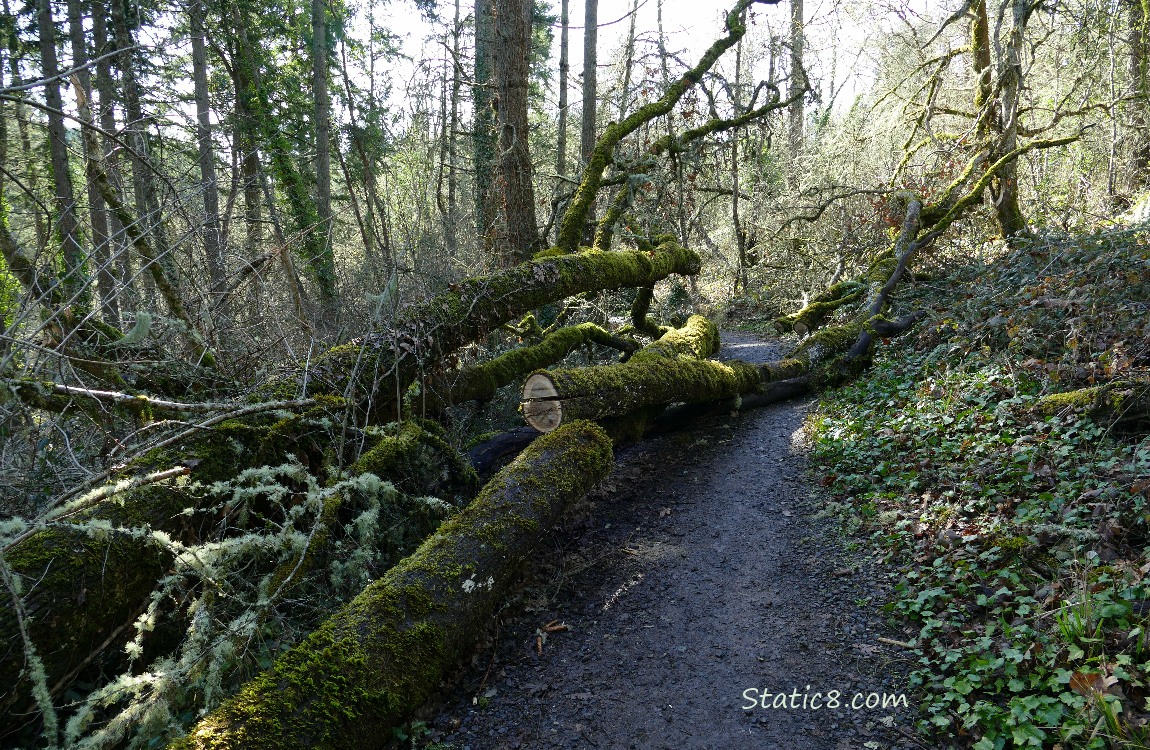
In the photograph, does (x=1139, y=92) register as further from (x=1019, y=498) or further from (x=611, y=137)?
(x=1019, y=498)

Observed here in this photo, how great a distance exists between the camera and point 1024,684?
271 cm

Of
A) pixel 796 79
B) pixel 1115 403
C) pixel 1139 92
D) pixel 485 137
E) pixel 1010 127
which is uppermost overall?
pixel 796 79

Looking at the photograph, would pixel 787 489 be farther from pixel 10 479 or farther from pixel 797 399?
pixel 10 479

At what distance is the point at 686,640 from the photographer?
373 centimetres

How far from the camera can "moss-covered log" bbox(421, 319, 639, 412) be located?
5.86m

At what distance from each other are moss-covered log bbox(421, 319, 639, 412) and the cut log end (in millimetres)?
762

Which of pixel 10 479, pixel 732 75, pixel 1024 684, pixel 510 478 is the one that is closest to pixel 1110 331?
→ pixel 1024 684

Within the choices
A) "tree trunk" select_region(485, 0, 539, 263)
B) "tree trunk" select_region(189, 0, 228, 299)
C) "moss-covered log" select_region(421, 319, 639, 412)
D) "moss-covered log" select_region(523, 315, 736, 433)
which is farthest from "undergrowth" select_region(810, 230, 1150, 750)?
"tree trunk" select_region(189, 0, 228, 299)

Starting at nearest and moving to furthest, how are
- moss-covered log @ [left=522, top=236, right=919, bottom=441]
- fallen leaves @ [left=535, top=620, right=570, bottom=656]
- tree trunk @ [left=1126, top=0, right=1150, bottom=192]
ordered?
fallen leaves @ [left=535, top=620, right=570, bottom=656] → moss-covered log @ [left=522, top=236, right=919, bottom=441] → tree trunk @ [left=1126, top=0, right=1150, bottom=192]

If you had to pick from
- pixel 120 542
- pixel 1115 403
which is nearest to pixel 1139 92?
pixel 1115 403

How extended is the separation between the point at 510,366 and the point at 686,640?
380 centimetres

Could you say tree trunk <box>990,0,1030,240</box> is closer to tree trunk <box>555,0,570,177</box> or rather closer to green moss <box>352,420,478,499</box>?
tree trunk <box>555,0,570,177</box>

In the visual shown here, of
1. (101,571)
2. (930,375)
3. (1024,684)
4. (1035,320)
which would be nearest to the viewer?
(1024,684)

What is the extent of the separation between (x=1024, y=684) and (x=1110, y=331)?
12.4 ft
